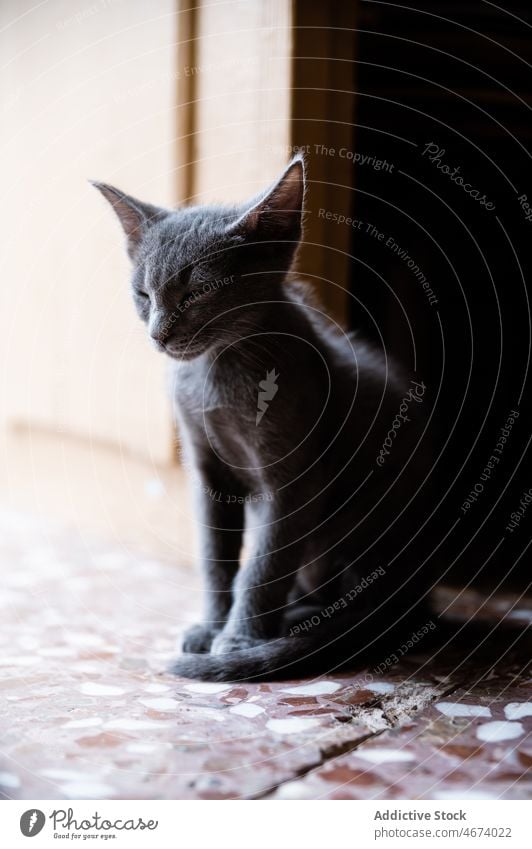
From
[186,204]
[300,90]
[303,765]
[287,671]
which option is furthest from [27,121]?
[303,765]

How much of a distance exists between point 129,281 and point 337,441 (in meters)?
0.39

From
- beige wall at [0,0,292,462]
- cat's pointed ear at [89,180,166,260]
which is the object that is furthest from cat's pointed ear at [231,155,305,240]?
beige wall at [0,0,292,462]

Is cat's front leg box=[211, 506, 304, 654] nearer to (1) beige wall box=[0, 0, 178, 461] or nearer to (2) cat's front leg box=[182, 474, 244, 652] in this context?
(2) cat's front leg box=[182, 474, 244, 652]

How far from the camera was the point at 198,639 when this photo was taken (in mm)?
1231

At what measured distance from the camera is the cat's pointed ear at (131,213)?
1.13 metres

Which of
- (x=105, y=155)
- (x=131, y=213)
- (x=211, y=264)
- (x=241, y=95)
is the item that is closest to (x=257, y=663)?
(x=211, y=264)

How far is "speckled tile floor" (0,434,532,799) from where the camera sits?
836mm

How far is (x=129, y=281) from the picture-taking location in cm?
117

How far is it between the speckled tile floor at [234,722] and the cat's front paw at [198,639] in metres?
0.05

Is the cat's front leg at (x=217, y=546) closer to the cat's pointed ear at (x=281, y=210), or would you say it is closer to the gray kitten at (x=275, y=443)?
the gray kitten at (x=275, y=443)

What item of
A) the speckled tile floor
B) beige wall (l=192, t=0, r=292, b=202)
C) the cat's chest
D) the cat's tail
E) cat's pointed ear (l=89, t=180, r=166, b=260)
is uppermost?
beige wall (l=192, t=0, r=292, b=202)

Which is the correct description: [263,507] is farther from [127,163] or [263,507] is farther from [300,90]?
[127,163]
